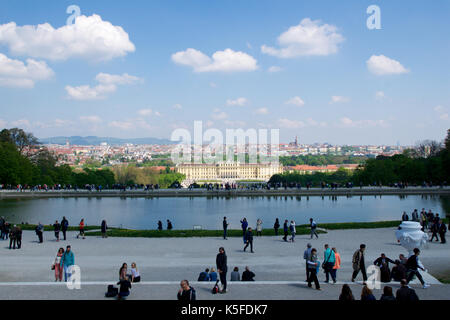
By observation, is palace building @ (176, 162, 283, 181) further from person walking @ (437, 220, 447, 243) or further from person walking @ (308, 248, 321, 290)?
person walking @ (308, 248, 321, 290)

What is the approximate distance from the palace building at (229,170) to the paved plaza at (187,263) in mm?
117760

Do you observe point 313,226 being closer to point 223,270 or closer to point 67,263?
point 223,270

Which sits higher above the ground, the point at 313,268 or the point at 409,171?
the point at 409,171

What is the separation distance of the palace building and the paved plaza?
11776 centimetres

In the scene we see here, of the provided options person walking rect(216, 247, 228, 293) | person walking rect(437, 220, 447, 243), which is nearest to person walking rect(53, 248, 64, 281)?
person walking rect(216, 247, 228, 293)

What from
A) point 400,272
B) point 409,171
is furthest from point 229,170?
point 400,272

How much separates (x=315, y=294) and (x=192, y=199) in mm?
33169

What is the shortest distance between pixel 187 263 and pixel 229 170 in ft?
438

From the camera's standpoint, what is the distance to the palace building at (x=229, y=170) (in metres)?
138

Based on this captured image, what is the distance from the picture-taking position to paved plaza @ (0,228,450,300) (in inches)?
366

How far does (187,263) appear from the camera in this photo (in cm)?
1322

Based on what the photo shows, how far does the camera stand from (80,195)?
4388 centimetres
